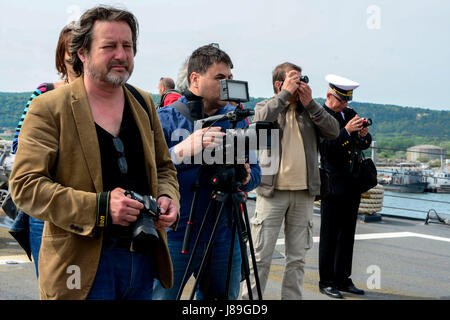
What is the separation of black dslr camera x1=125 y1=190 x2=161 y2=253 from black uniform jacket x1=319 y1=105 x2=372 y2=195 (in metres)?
3.18

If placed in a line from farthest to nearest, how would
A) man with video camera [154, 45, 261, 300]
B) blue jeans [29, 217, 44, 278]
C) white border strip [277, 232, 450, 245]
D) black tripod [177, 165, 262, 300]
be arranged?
white border strip [277, 232, 450, 245] < man with video camera [154, 45, 261, 300] < black tripod [177, 165, 262, 300] < blue jeans [29, 217, 44, 278]

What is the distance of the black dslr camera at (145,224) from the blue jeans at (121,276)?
8cm

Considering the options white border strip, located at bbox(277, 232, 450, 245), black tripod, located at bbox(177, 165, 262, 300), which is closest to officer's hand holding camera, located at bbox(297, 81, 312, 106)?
black tripod, located at bbox(177, 165, 262, 300)

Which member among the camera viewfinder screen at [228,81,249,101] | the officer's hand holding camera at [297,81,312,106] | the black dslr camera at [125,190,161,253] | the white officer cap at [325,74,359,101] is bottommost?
the black dslr camera at [125,190,161,253]

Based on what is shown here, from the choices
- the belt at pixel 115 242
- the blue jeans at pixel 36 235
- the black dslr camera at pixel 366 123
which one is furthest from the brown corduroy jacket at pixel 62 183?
the black dslr camera at pixel 366 123

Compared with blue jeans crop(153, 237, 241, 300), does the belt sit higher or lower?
higher

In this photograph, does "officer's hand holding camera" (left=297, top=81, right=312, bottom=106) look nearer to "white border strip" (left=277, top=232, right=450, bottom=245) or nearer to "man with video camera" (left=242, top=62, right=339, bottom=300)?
"man with video camera" (left=242, top=62, right=339, bottom=300)

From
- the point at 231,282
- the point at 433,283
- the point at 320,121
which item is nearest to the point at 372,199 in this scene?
the point at 433,283

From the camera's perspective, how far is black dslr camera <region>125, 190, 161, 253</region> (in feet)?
6.13

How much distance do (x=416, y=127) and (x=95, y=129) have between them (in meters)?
39.0

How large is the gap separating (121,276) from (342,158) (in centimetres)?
333

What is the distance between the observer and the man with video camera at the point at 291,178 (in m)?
4.07

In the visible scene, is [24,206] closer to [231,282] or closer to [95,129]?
[95,129]

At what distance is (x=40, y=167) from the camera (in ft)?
6.05
